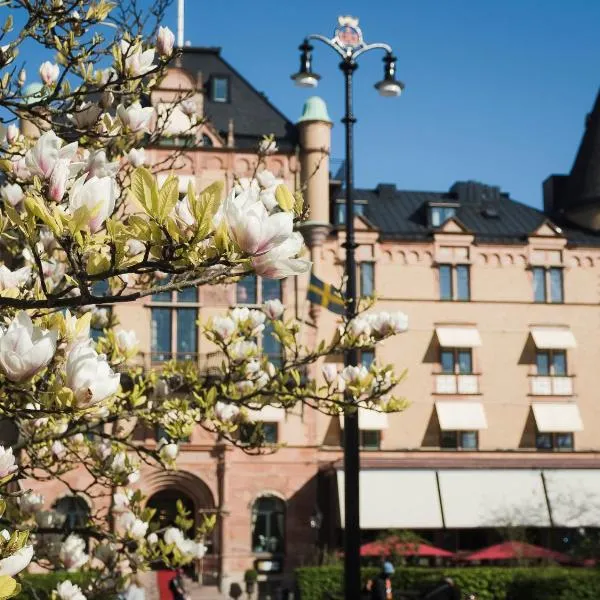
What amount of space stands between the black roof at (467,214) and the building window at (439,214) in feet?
0.60

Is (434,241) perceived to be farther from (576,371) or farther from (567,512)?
(567,512)

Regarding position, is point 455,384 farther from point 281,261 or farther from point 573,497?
point 281,261

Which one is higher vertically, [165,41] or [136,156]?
[165,41]

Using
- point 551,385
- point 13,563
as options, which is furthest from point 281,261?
point 551,385

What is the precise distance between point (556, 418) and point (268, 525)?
10.7m

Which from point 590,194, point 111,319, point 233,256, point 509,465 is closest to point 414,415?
point 509,465

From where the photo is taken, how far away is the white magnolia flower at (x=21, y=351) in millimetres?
3861

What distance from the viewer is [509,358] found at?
3872 centimetres

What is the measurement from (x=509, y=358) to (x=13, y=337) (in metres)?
35.9

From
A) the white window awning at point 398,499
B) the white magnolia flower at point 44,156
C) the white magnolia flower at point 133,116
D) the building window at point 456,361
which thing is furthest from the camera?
the building window at point 456,361

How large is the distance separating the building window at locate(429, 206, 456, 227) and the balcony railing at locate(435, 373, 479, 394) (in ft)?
19.0

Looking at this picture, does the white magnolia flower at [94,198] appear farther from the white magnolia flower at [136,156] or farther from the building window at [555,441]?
the building window at [555,441]

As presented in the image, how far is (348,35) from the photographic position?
53.9 feet

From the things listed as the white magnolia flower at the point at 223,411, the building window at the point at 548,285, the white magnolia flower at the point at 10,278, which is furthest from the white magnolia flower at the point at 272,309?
the building window at the point at 548,285
